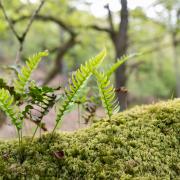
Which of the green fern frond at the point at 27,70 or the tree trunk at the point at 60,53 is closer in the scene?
the green fern frond at the point at 27,70

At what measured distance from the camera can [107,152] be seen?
2275 millimetres

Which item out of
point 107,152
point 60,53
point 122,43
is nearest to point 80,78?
point 107,152

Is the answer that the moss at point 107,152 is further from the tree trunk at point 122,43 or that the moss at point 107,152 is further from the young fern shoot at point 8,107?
the tree trunk at point 122,43

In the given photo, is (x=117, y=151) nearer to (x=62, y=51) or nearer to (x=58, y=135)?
(x=58, y=135)

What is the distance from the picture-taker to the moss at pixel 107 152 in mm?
2172

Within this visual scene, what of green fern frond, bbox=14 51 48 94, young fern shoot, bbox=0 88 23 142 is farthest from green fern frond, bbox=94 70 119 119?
young fern shoot, bbox=0 88 23 142

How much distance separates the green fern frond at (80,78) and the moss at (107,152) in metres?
0.26

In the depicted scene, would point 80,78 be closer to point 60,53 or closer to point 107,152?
point 107,152

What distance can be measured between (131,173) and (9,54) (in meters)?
25.4

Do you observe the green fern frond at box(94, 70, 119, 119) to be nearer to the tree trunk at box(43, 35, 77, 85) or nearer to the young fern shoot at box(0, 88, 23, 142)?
the young fern shoot at box(0, 88, 23, 142)

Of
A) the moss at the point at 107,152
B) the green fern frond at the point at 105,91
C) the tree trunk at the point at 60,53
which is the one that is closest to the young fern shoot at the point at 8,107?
the moss at the point at 107,152

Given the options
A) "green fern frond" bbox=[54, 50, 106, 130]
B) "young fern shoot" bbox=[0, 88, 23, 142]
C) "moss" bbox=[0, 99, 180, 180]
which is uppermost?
"green fern frond" bbox=[54, 50, 106, 130]

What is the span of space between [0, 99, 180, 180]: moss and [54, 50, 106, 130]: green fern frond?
26 cm

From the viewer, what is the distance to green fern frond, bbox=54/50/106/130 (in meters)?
2.30
